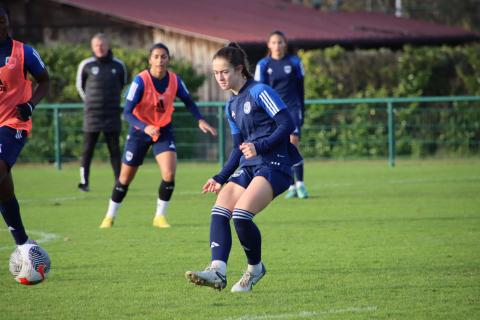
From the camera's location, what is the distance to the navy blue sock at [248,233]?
7.60 m

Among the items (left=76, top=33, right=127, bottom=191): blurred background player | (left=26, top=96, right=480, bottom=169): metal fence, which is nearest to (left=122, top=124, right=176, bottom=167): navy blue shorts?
(left=76, top=33, right=127, bottom=191): blurred background player

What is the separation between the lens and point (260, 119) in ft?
25.9

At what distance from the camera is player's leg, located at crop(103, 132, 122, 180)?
53.1 feet

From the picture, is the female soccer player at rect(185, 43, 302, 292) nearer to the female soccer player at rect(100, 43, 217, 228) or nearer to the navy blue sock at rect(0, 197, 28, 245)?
the navy blue sock at rect(0, 197, 28, 245)

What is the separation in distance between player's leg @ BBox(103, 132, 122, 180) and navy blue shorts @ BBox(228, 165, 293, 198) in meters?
8.22

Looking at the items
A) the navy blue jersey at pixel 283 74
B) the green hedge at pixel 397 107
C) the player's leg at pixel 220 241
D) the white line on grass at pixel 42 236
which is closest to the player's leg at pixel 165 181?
the white line on grass at pixel 42 236

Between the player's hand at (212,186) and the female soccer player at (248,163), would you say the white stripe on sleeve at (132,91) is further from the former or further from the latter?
the player's hand at (212,186)

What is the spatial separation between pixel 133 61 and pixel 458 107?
7450 millimetres

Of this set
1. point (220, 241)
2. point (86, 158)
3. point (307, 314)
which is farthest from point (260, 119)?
point (86, 158)

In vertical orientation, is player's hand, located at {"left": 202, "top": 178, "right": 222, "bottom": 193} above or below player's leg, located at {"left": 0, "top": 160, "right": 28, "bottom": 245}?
above

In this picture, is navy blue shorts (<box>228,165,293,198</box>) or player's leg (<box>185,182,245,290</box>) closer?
player's leg (<box>185,182,245,290</box>)

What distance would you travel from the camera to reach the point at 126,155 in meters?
12.0

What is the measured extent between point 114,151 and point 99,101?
1.01m

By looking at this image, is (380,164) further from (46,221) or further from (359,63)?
(46,221)
